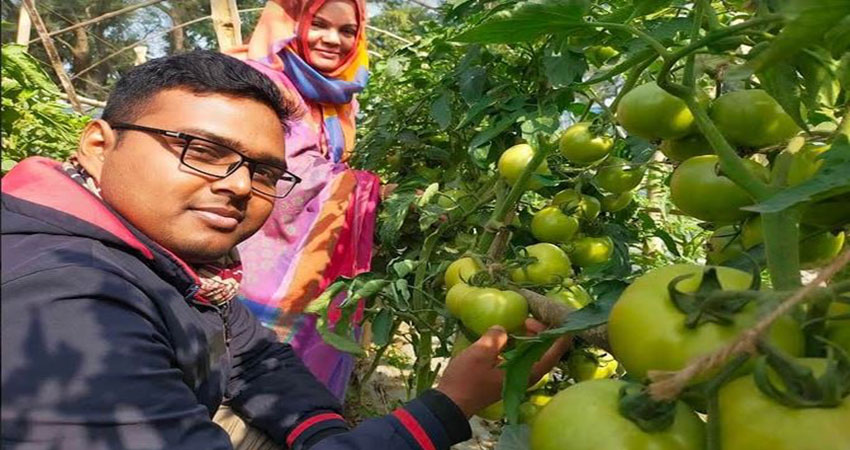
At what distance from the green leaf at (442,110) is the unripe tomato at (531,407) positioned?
62 cm

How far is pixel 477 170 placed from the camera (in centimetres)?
165

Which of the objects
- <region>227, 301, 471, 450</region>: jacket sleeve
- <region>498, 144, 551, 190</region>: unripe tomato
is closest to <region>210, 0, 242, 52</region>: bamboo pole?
<region>227, 301, 471, 450</region>: jacket sleeve

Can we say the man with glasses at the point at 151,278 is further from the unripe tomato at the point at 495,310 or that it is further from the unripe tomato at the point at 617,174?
the unripe tomato at the point at 617,174

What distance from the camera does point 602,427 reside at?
0.42m

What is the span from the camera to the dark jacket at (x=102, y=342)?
24.2 inches

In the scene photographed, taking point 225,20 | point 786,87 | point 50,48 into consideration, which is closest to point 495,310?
point 786,87

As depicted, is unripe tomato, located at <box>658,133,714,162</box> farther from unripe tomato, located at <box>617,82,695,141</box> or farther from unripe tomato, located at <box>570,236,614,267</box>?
unripe tomato, located at <box>570,236,614,267</box>

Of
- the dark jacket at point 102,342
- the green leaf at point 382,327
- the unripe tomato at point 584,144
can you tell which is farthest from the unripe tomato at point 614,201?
the dark jacket at point 102,342

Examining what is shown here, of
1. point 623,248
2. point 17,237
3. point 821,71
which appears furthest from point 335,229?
point 821,71

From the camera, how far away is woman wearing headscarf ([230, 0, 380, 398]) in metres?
1.72

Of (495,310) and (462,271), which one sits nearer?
(495,310)

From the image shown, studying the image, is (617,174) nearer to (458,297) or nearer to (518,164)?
(518,164)

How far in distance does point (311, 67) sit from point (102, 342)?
1483 mm

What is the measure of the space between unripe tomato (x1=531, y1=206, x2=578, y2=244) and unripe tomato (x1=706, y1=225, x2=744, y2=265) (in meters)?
0.41
